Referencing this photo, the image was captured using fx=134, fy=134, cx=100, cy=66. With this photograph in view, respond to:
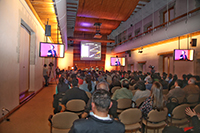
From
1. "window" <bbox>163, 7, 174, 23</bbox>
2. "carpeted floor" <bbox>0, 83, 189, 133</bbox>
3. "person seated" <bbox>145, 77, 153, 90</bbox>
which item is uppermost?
"window" <bbox>163, 7, 174, 23</bbox>

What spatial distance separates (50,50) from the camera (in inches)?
242

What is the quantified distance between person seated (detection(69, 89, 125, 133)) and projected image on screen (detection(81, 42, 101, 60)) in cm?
1678

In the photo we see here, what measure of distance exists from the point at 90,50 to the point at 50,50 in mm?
12187

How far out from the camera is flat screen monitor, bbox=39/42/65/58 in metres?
5.94

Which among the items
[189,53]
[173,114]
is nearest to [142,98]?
[173,114]

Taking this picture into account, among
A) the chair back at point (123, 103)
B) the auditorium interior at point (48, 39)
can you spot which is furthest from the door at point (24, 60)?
the chair back at point (123, 103)

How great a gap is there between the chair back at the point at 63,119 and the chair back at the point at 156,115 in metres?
1.39

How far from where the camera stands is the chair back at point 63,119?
6.84 ft

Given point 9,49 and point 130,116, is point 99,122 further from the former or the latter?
point 9,49

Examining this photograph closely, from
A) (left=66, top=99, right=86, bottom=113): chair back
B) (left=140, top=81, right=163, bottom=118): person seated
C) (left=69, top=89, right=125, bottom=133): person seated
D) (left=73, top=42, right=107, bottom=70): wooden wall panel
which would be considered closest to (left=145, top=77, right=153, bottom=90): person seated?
(left=140, top=81, right=163, bottom=118): person seated

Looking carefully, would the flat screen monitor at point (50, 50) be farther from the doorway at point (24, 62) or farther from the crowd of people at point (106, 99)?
the crowd of people at point (106, 99)

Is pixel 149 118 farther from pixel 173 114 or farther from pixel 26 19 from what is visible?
pixel 26 19

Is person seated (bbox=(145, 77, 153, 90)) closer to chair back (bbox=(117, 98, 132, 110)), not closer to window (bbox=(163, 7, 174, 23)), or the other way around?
chair back (bbox=(117, 98, 132, 110))

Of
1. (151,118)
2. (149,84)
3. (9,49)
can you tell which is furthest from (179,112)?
(9,49)
